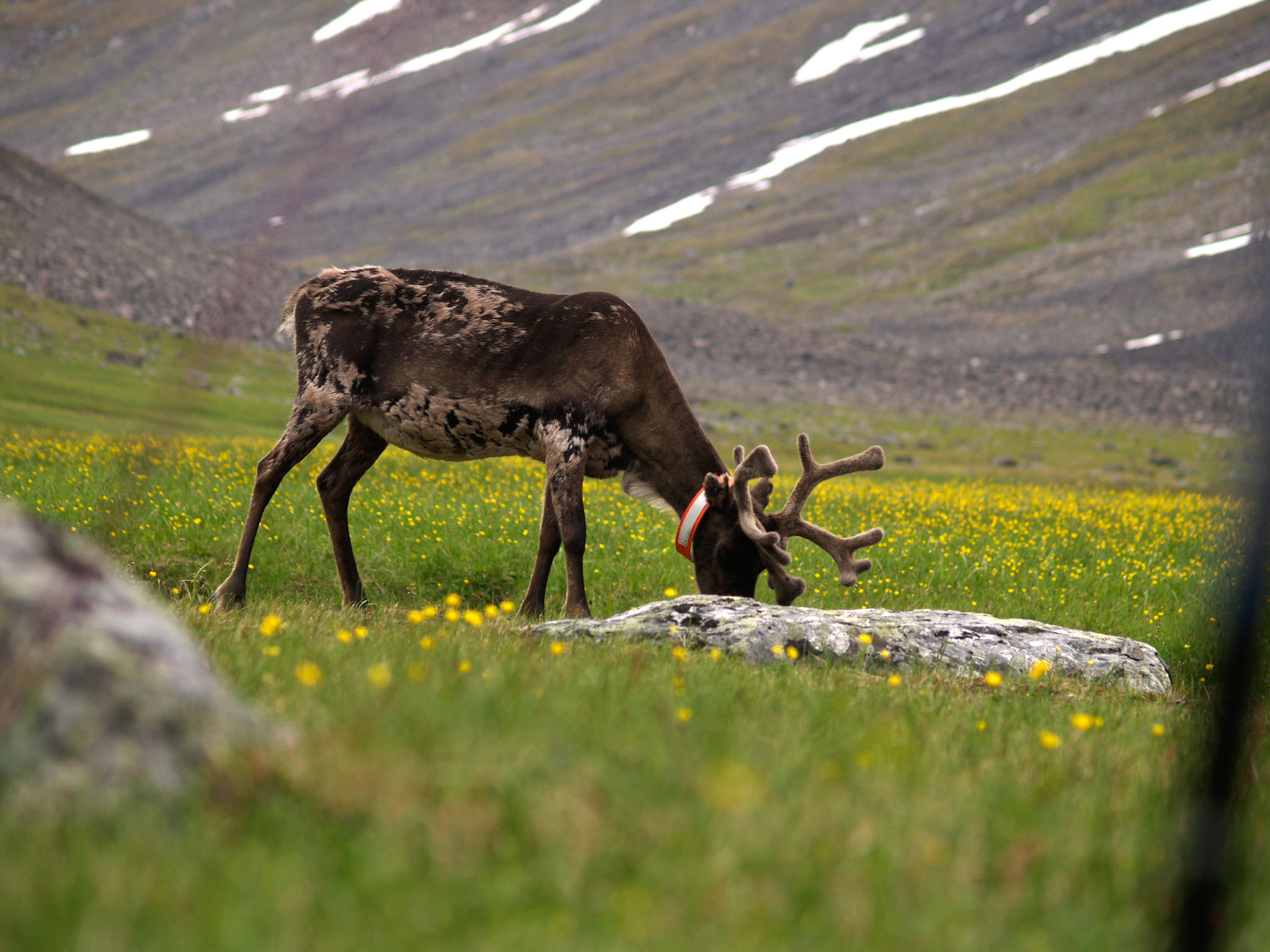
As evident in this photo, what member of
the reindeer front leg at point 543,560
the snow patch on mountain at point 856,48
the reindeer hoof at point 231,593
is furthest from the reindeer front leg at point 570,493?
the snow patch on mountain at point 856,48

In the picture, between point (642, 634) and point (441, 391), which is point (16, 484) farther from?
point (642, 634)

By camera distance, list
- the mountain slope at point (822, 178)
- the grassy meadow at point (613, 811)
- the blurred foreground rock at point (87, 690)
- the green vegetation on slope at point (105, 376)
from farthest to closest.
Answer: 1. the mountain slope at point (822, 178)
2. the green vegetation on slope at point (105, 376)
3. the blurred foreground rock at point (87, 690)
4. the grassy meadow at point (613, 811)

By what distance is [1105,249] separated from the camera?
98.8 meters

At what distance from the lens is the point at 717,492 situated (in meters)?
8.97

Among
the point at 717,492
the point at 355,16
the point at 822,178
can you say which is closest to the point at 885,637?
the point at 717,492

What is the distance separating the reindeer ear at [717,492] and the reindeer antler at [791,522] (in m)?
0.17

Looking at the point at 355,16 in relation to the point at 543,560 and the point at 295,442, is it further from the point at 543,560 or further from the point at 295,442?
the point at 295,442

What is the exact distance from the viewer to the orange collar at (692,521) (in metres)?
9.12

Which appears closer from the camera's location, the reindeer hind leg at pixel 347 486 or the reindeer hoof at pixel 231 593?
the reindeer hoof at pixel 231 593

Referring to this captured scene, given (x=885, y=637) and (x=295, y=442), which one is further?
(x=295, y=442)

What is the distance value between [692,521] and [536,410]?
5.46ft

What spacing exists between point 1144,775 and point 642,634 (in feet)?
11.6

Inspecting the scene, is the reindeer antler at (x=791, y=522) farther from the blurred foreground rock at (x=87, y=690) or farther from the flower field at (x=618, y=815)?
the blurred foreground rock at (x=87, y=690)

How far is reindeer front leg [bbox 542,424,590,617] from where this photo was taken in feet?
29.8
